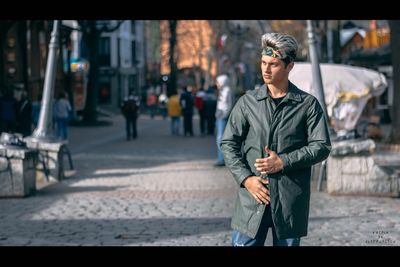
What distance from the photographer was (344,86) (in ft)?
65.3

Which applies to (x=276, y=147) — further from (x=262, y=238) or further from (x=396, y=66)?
(x=396, y=66)

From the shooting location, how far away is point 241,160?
4.91 meters

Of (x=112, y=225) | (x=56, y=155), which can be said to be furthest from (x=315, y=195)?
(x=56, y=155)

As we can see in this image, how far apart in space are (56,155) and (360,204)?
5.52 metres

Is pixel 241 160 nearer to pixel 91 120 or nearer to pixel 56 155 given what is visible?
pixel 56 155

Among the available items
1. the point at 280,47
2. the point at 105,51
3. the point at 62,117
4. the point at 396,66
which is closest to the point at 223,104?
the point at 396,66

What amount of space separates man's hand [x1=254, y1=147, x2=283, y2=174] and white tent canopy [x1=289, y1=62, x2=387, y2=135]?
13899 millimetres

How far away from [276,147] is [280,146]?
→ 0.02 metres

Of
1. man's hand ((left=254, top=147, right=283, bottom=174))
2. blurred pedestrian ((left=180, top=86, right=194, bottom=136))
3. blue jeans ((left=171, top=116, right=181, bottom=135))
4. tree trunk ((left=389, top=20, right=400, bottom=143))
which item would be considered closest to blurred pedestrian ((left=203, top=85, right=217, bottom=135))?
blurred pedestrian ((left=180, top=86, right=194, bottom=136))

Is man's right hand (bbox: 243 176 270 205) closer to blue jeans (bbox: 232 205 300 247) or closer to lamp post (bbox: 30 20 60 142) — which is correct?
Result: blue jeans (bbox: 232 205 300 247)

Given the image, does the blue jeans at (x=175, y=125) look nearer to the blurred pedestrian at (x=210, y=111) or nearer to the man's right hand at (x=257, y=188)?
the blurred pedestrian at (x=210, y=111)

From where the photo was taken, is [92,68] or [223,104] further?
[92,68]

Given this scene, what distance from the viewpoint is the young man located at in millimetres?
4852
